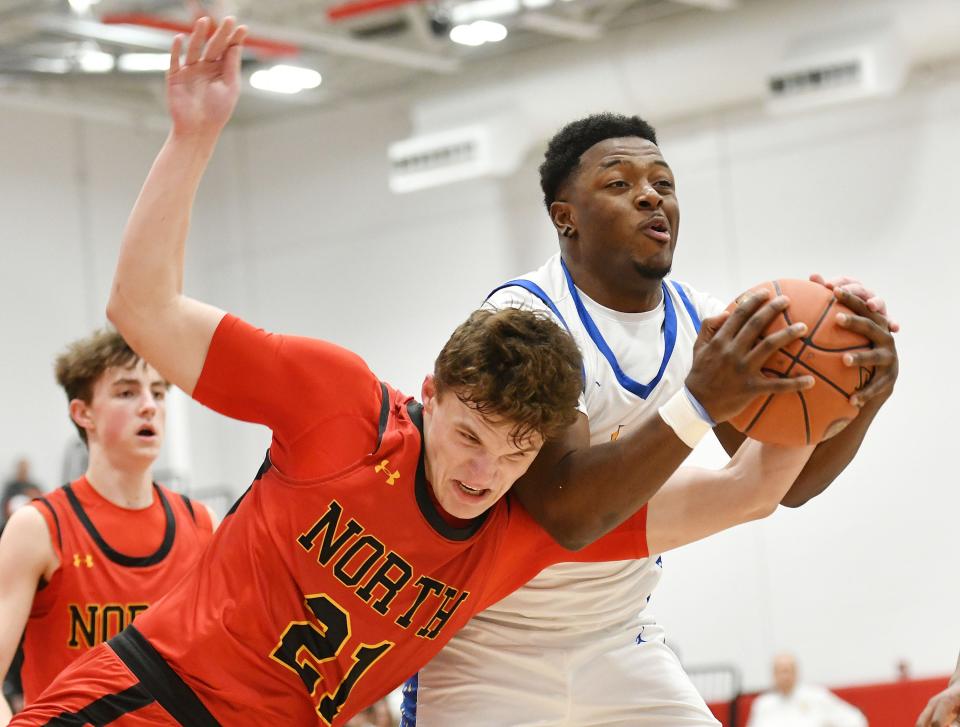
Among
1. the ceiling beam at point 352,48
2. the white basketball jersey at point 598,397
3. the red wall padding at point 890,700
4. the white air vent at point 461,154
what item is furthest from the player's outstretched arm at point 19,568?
the white air vent at point 461,154

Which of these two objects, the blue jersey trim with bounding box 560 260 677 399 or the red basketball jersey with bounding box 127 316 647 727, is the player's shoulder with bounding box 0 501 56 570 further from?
the blue jersey trim with bounding box 560 260 677 399

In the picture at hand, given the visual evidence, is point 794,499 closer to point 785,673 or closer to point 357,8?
point 785,673

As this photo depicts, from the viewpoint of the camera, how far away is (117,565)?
4.79m

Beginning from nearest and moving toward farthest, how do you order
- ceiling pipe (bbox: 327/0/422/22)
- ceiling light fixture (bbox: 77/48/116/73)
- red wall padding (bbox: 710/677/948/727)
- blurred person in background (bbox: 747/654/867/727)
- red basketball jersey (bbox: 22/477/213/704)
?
red basketball jersey (bbox: 22/477/213/704)
red wall padding (bbox: 710/677/948/727)
blurred person in background (bbox: 747/654/867/727)
ceiling pipe (bbox: 327/0/422/22)
ceiling light fixture (bbox: 77/48/116/73)

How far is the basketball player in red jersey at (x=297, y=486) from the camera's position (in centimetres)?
319

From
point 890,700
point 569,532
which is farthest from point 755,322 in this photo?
point 890,700

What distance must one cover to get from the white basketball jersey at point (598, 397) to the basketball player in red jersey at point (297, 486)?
0.65 meters

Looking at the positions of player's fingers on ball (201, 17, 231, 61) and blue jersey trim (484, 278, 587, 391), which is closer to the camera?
player's fingers on ball (201, 17, 231, 61)

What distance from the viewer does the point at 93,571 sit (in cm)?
472

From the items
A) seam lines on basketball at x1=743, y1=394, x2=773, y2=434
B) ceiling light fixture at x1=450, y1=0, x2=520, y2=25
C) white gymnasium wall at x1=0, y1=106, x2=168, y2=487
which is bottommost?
seam lines on basketball at x1=743, y1=394, x2=773, y2=434

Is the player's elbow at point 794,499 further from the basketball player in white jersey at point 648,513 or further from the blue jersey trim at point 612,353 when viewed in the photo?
the blue jersey trim at point 612,353

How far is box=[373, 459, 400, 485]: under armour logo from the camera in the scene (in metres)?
3.32

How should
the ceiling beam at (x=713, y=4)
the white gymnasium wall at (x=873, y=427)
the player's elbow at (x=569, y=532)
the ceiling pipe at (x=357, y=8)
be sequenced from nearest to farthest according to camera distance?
the player's elbow at (x=569, y=532)
the ceiling pipe at (x=357, y=8)
the white gymnasium wall at (x=873, y=427)
the ceiling beam at (x=713, y=4)

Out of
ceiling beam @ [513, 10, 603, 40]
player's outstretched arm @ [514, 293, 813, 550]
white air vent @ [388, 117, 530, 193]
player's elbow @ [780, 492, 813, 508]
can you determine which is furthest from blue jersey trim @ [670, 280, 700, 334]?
white air vent @ [388, 117, 530, 193]
